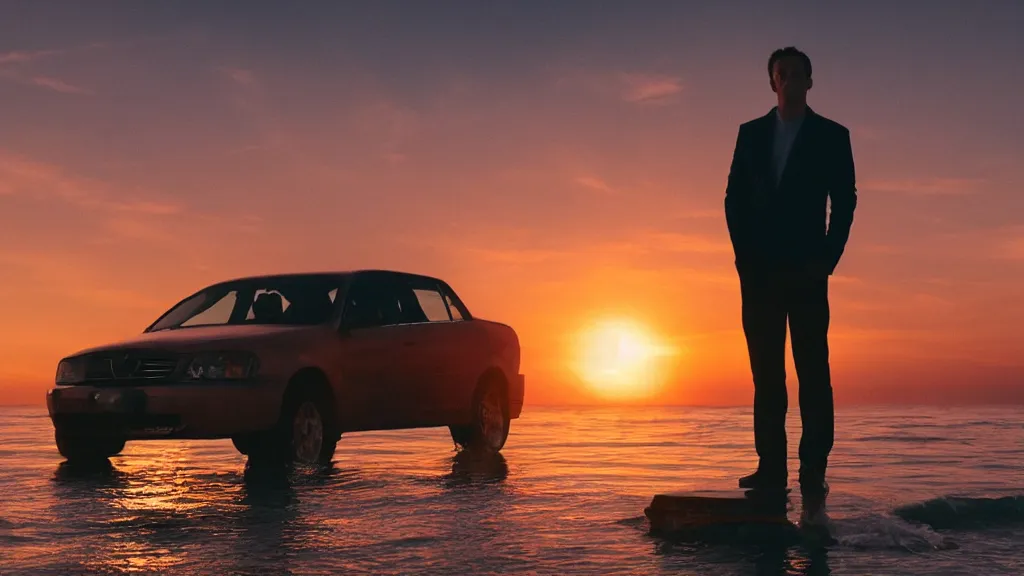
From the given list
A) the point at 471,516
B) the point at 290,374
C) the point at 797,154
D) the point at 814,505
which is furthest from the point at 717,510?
the point at 290,374

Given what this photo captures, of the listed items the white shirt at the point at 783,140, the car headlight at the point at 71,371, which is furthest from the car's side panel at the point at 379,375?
the white shirt at the point at 783,140

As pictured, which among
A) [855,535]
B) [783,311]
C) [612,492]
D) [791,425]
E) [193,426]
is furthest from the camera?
[791,425]

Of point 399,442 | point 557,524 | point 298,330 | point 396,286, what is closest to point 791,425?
point 399,442

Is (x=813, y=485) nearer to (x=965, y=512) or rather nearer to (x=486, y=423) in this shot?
(x=965, y=512)

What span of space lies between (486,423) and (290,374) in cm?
323

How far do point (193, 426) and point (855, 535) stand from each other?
19.8 feet

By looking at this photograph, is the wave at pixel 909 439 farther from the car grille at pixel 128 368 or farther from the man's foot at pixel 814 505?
the man's foot at pixel 814 505

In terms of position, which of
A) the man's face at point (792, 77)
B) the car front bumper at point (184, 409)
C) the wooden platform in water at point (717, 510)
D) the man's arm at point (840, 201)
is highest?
the man's face at point (792, 77)

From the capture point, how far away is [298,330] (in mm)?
11406

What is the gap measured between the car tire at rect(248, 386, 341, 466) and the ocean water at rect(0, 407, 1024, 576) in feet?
1.05

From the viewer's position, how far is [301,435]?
439 inches

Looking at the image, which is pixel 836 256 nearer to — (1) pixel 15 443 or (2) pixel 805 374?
(2) pixel 805 374

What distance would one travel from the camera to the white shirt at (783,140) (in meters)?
6.79

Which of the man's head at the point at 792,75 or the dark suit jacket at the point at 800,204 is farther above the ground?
the man's head at the point at 792,75
